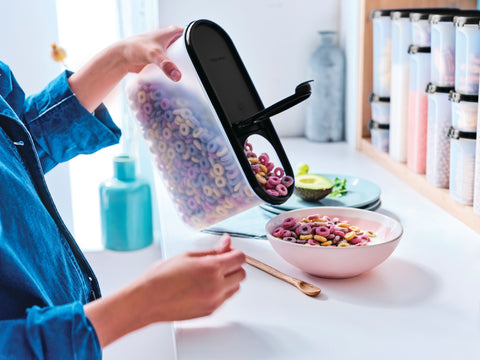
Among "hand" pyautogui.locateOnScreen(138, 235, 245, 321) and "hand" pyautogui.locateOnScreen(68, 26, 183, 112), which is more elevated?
"hand" pyautogui.locateOnScreen(68, 26, 183, 112)

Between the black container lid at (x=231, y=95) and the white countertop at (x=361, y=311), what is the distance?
0.53 ft

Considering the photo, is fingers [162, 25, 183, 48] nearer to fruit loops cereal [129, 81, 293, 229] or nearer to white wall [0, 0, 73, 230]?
fruit loops cereal [129, 81, 293, 229]

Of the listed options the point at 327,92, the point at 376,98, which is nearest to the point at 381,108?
the point at 376,98

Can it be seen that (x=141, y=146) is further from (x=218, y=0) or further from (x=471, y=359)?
(x=471, y=359)

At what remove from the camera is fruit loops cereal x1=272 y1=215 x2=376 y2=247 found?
2.86 feet

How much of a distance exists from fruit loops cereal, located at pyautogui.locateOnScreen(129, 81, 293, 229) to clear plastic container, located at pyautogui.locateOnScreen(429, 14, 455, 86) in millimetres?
404

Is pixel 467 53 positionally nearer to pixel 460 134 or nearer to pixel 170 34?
pixel 460 134

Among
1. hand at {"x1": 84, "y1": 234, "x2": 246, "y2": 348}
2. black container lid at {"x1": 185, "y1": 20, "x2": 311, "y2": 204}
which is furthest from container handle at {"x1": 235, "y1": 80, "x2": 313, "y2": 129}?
hand at {"x1": 84, "y1": 234, "x2": 246, "y2": 348}

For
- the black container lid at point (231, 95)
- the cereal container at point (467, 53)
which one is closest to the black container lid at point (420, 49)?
the cereal container at point (467, 53)

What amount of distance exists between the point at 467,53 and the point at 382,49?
0.46 metres

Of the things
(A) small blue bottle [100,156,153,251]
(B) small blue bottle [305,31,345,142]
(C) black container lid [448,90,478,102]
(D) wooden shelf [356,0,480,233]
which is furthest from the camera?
(B) small blue bottle [305,31,345,142]

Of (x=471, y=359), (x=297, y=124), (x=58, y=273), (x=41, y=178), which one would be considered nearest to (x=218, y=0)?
(x=297, y=124)

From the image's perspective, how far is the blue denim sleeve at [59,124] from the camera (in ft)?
3.17

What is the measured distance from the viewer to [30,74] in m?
1.69
